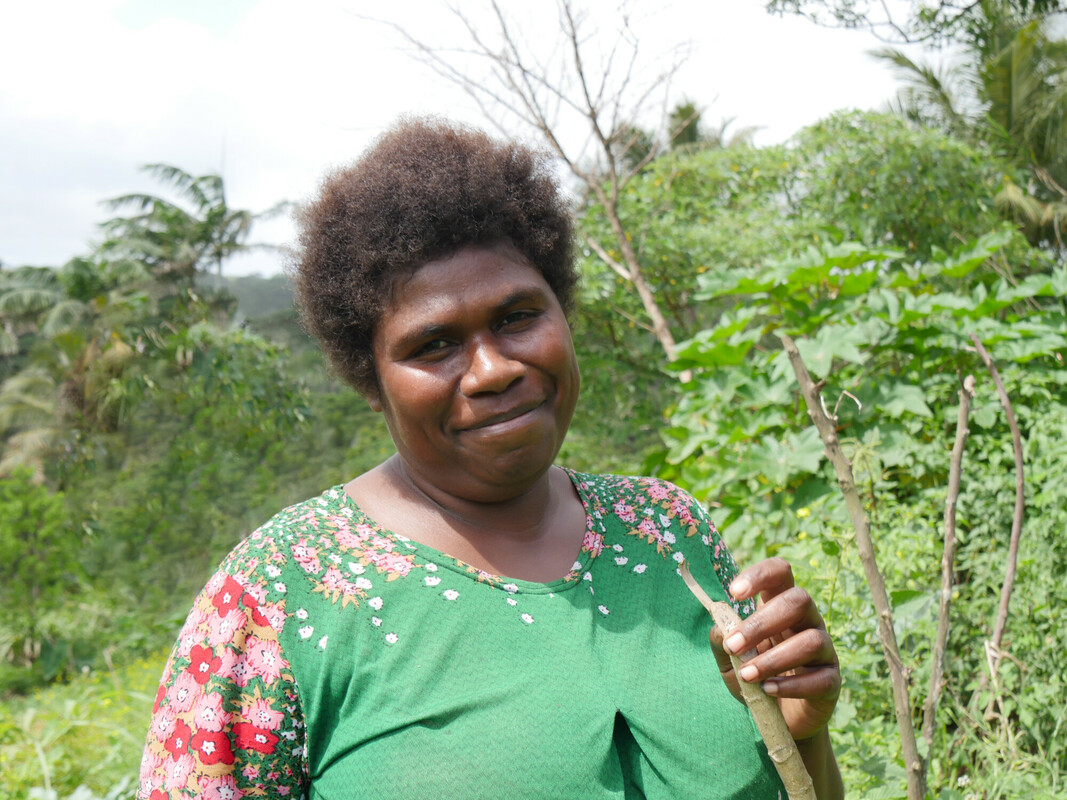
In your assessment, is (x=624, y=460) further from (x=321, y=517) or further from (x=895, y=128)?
(x=321, y=517)

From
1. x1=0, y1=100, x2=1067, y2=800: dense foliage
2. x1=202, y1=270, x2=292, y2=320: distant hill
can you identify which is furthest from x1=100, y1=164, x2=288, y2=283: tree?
x1=0, y1=100, x2=1067, y2=800: dense foliage

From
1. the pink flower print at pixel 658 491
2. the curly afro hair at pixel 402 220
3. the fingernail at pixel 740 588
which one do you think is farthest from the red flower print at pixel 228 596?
the pink flower print at pixel 658 491

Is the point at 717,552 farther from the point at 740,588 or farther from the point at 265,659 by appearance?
the point at 265,659

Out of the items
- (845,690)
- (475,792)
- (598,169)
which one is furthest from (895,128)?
(475,792)

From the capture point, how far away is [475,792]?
1095mm

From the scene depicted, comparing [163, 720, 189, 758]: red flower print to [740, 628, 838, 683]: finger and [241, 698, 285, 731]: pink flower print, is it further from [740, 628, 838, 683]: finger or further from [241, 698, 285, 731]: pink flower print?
[740, 628, 838, 683]: finger

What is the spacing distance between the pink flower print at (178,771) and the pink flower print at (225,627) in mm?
144

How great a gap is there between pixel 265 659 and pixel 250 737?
0.32ft

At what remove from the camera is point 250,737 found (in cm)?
109

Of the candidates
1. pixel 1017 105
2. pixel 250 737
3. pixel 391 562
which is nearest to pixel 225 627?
pixel 250 737

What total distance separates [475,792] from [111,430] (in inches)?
423

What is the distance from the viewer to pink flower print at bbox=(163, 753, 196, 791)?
1.07 m

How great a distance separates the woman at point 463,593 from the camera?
1.11 metres

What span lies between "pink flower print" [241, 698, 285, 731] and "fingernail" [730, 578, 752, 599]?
0.62 metres
